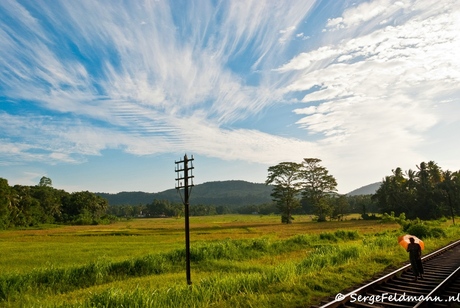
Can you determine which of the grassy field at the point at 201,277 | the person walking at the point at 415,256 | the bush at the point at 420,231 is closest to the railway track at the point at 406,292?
the person walking at the point at 415,256

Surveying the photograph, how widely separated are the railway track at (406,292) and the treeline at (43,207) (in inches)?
3853

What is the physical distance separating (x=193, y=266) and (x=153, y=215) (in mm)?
178228

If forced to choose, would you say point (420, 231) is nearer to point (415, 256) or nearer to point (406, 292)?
point (415, 256)

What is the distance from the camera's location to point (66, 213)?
124312mm

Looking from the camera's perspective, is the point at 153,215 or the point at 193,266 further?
the point at 153,215

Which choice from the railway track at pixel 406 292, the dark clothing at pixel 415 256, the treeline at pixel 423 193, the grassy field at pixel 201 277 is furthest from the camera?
the treeline at pixel 423 193

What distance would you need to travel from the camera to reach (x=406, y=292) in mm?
10586

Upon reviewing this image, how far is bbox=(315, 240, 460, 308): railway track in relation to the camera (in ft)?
30.5

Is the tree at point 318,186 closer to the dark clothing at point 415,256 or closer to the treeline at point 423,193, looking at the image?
the treeline at point 423,193

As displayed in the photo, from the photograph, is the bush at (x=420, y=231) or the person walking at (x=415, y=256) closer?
the person walking at (x=415, y=256)

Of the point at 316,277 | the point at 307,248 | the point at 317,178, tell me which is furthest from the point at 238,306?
the point at 317,178

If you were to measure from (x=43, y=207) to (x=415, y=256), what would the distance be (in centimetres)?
12853

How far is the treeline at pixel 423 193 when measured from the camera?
74.6 meters

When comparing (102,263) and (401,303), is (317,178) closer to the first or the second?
(102,263)
